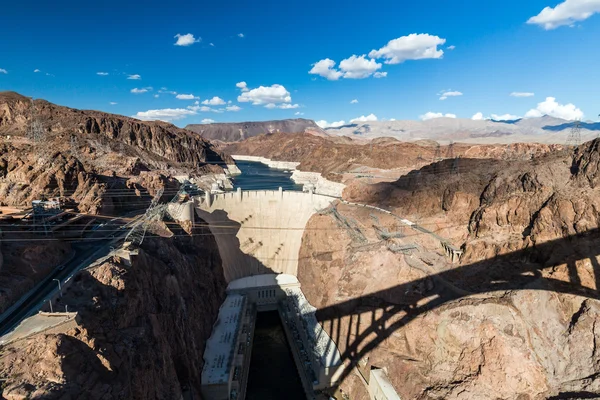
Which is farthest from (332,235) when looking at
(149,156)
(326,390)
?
(149,156)

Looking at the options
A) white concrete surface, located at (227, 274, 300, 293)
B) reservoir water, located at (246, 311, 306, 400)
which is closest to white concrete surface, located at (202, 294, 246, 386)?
white concrete surface, located at (227, 274, 300, 293)

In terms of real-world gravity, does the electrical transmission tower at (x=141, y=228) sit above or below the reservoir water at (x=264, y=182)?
below

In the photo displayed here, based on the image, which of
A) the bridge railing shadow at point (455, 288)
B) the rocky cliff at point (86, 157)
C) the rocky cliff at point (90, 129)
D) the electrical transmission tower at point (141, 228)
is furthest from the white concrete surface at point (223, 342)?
the rocky cliff at point (90, 129)

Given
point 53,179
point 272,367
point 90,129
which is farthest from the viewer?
point 90,129

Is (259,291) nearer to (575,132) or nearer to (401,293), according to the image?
(401,293)

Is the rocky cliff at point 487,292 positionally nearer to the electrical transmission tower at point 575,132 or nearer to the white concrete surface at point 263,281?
the white concrete surface at point 263,281

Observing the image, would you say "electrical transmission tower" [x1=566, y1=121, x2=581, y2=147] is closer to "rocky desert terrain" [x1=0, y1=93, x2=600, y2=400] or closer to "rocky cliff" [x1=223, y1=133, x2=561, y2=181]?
"rocky desert terrain" [x1=0, y1=93, x2=600, y2=400]

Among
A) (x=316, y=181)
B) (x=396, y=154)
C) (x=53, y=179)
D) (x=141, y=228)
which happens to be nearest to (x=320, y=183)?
(x=316, y=181)
